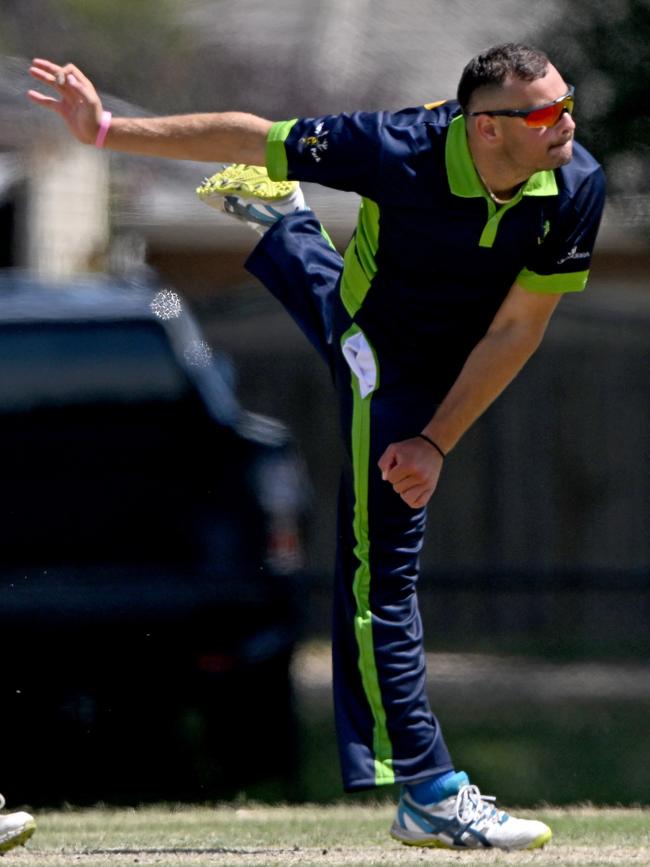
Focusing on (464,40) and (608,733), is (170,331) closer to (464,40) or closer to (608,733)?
(608,733)

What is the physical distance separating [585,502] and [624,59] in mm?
6366

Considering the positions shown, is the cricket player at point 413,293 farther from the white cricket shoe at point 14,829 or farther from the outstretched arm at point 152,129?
the white cricket shoe at point 14,829

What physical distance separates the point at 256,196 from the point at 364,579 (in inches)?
50.2

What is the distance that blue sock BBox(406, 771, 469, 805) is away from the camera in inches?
193

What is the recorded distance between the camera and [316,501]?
535 inches

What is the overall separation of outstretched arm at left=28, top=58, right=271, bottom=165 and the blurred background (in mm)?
4878

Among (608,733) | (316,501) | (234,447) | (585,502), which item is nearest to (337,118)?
(234,447)

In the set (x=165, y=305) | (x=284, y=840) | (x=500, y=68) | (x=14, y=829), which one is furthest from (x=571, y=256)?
(x=165, y=305)

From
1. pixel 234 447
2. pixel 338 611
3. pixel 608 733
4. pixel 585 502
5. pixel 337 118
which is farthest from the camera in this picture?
pixel 585 502

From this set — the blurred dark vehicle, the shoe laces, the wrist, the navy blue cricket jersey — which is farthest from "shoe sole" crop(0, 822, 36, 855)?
the blurred dark vehicle

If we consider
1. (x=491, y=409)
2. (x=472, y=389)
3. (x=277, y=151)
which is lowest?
Result: (x=472, y=389)

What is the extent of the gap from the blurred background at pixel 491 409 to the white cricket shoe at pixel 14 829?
14.5 ft

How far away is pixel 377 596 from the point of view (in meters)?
4.95

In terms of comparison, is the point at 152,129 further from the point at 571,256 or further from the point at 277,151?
the point at 571,256
